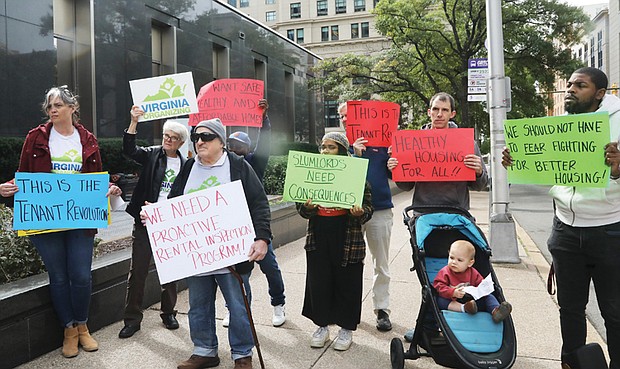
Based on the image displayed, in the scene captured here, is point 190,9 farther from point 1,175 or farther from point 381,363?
point 381,363

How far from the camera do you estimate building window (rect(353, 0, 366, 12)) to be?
71875 mm

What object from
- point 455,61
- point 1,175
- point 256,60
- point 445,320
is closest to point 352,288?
point 445,320

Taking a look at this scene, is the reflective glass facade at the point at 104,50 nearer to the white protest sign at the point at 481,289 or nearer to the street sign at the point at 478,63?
the street sign at the point at 478,63

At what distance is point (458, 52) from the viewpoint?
2311cm

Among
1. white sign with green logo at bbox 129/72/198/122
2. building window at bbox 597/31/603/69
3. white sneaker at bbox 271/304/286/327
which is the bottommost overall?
white sneaker at bbox 271/304/286/327

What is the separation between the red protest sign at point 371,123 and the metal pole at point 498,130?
3164 mm

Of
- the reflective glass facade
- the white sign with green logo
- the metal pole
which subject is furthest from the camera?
the reflective glass facade

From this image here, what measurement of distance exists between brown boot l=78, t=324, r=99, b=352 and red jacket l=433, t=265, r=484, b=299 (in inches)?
109

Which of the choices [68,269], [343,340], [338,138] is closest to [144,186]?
[68,269]

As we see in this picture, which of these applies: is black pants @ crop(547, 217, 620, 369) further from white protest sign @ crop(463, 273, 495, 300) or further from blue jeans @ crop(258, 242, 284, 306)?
blue jeans @ crop(258, 242, 284, 306)

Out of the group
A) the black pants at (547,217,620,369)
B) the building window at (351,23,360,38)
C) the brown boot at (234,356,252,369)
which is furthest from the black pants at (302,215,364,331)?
the building window at (351,23,360,38)

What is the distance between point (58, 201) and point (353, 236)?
2343mm

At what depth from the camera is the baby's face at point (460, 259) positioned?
3488 millimetres

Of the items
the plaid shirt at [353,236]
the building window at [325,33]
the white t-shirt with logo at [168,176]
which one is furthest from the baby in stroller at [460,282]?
the building window at [325,33]
